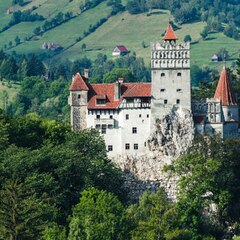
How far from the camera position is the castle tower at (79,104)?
10319cm

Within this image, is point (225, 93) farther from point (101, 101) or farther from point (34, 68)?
point (34, 68)

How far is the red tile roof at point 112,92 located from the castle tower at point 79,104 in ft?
1.63

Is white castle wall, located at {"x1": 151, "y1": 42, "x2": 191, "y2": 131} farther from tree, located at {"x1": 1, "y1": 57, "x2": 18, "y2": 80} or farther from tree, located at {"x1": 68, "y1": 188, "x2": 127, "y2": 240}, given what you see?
tree, located at {"x1": 1, "y1": 57, "x2": 18, "y2": 80}

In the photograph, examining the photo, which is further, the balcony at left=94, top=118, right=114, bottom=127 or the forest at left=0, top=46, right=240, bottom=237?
the balcony at left=94, top=118, right=114, bottom=127

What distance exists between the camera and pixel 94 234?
3499 inches

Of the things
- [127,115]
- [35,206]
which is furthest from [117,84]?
[35,206]

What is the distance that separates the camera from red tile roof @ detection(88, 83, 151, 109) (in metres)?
102

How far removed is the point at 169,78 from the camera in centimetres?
10125

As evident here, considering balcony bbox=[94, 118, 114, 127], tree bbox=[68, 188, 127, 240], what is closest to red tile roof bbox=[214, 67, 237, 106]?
balcony bbox=[94, 118, 114, 127]

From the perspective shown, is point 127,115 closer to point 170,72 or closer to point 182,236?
point 170,72

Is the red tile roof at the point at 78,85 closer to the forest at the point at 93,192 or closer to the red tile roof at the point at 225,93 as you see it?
the forest at the point at 93,192

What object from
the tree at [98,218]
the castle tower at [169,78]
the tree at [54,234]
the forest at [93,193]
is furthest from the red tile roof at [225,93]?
the tree at [54,234]

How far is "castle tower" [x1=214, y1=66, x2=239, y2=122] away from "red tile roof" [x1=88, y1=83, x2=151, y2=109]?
19.7 ft

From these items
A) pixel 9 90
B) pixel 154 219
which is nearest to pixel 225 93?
pixel 154 219
